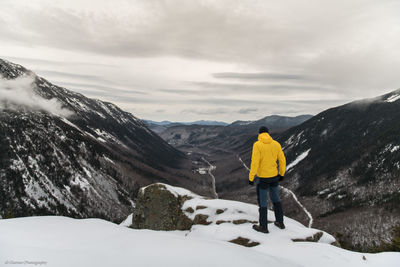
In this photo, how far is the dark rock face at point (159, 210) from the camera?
2317cm

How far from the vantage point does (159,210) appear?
81.9ft

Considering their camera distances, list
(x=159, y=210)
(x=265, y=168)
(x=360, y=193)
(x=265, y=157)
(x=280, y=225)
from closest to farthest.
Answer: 1. (x=265, y=157)
2. (x=265, y=168)
3. (x=280, y=225)
4. (x=159, y=210)
5. (x=360, y=193)

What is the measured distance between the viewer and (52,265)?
19.9 feet

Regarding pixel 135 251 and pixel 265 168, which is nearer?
pixel 135 251

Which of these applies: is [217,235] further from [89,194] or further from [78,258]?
[89,194]

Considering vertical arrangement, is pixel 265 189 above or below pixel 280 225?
above

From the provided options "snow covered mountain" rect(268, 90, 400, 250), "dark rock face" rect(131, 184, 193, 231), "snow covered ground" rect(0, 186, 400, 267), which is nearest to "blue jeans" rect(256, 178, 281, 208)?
"snow covered ground" rect(0, 186, 400, 267)

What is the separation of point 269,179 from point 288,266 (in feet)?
21.5

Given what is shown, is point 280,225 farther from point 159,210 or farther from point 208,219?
point 159,210

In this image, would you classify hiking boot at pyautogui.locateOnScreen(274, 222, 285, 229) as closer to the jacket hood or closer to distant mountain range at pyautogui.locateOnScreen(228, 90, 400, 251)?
the jacket hood

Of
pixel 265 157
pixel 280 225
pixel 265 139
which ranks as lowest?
pixel 280 225

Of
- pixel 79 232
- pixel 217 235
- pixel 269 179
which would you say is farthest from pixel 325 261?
pixel 79 232

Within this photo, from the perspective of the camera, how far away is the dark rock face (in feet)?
76.0

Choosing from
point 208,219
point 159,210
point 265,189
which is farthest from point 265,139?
point 159,210
